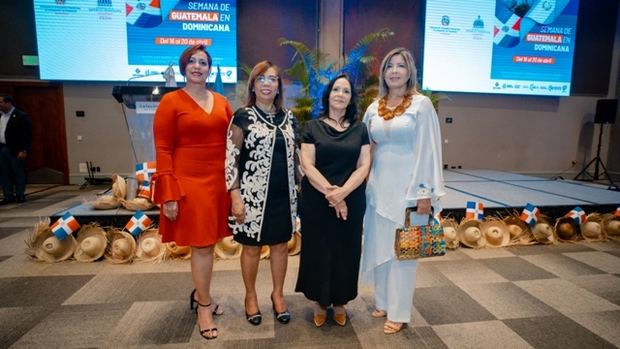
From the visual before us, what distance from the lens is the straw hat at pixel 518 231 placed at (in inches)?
140

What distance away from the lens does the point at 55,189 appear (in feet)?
20.7

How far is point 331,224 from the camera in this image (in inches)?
74.1

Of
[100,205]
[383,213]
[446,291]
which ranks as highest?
[383,213]

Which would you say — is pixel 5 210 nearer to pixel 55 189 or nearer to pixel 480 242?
pixel 55 189

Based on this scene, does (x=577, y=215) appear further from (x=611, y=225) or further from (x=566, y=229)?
(x=611, y=225)

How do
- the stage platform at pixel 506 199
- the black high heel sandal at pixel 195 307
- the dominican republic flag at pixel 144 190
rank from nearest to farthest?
1. the black high heel sandal at pixel 195 307
2. the stage platform at pixel 506 199
3. the dominican republic flag at pixel 144 190

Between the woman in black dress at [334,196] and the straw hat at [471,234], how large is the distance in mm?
1916

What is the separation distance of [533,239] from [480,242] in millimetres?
636

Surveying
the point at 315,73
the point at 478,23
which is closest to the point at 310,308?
the point at 315,73

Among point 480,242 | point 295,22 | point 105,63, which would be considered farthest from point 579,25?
point 105,63

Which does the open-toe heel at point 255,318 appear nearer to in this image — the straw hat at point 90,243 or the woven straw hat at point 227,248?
the woven straw hat at point 227,248

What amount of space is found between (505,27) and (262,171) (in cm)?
689

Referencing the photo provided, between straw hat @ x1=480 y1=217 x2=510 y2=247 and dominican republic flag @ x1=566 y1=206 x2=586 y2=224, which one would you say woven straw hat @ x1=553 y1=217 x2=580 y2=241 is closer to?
dominican republic flag @ x1=566 y1=206 x2=586 y2=224

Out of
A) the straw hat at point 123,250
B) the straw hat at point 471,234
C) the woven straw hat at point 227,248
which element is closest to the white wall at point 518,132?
the straw hat at point 471,234
